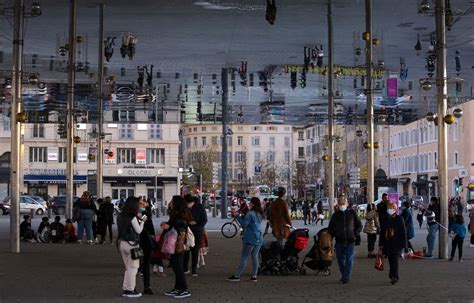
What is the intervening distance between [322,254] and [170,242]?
454cm

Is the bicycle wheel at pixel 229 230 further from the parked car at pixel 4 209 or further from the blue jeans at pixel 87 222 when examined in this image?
the parked car at pixel 4 209

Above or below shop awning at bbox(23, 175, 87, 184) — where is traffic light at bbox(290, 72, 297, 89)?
above

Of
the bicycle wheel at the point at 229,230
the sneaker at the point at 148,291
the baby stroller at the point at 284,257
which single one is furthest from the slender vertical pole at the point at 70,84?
the sneaker at the point at 148,291

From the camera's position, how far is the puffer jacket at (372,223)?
75.4 feet

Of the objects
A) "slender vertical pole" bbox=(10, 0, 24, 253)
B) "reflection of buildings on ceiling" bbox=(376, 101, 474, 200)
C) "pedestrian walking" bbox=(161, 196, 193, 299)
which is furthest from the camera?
"reflection of buildings on ceiling" bbox=(376, 101, 474, 200)

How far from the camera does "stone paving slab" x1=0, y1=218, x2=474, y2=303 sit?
46.9 feet

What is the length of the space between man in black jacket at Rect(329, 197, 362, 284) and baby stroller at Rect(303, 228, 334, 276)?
44.8 inches

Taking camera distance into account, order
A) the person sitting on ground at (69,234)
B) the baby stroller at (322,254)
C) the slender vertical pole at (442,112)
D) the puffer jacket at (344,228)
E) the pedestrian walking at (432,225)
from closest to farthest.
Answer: the puffer jacket at (344,228) → the baby stroller at (322,254) → the slender vertical pole at (442,112) → the pedestrian walking at (432,225) → the person sitting on ground at (69,234)

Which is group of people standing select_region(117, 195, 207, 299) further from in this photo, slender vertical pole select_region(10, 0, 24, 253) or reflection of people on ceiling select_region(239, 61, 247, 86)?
reflection of people on ceiling select_region(239, 61, 247, 86)

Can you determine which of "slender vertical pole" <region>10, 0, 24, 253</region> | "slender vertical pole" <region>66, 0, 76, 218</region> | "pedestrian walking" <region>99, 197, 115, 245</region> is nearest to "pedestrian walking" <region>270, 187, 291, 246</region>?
"slender vertical pole" <region>10, 0, 24, 253</region>

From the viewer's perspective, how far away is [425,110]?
52125 millimetres

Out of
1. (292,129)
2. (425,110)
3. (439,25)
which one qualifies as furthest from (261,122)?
(292,129)

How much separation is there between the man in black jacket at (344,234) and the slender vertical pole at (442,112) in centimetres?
677

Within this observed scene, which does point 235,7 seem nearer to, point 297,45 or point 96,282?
point 297,45
